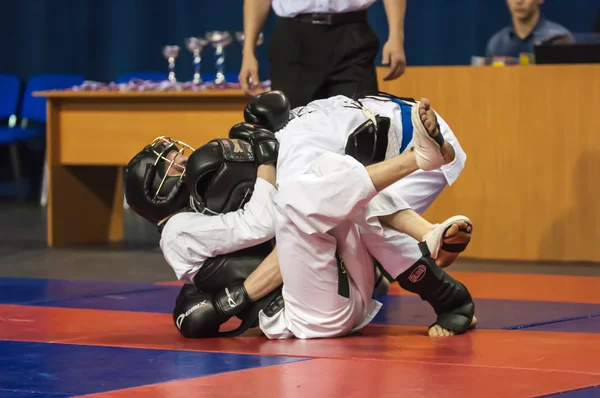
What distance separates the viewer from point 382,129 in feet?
9.95

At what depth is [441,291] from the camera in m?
2.96

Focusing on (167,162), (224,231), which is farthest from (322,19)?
(224,231)

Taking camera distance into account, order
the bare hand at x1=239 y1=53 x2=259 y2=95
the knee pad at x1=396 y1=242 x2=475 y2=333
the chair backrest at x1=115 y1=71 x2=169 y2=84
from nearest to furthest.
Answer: the knee pad at x1=396 y1=242 x2=475 y2=333 < the bare hand at x1=239 y1=53 x2=259 y2=95 < the chair backrest at x1=115 y1=71 x2=169 y2=84

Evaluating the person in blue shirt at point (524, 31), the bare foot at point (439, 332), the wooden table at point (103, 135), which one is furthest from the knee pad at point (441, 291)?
the person in blue shirt at point (524, 31)

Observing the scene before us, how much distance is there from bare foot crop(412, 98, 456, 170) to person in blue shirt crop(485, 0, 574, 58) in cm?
363

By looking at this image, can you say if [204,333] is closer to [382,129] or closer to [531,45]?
[382,129]

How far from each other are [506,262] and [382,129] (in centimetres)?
227

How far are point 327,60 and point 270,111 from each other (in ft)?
2.82

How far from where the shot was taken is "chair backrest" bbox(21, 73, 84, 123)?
8456mm

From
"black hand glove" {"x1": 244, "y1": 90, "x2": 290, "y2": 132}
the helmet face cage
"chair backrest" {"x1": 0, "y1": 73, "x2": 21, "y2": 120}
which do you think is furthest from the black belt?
"chair backrest" {"x1": 0, "y1": 73, "x2": 21, "y2": 120}

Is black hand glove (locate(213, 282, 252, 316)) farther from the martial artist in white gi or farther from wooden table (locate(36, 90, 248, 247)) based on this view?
wooden table (locate(36, 90, 248, 247))

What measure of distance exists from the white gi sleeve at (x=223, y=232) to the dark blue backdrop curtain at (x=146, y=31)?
16.3ft

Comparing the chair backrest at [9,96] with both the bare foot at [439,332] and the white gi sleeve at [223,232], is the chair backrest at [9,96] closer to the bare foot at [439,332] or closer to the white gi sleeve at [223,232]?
the white gi sleeve at [223,232]

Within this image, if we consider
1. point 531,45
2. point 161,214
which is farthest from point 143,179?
point 531,45
